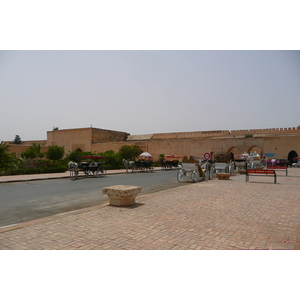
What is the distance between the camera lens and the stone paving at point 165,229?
11.2 feet

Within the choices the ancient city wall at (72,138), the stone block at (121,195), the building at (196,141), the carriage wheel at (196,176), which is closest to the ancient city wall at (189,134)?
the building at (196,141)

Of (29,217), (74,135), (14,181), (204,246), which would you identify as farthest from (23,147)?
(204,246)

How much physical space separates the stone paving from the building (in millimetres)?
33258

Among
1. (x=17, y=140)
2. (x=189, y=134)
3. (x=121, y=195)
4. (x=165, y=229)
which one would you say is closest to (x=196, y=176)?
(x=121, y=195)

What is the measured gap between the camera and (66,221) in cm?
454

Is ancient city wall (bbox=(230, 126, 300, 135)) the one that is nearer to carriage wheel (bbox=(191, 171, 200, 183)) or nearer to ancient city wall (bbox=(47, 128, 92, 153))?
ancient city wall (bbox=(47, 128, 92, 153))

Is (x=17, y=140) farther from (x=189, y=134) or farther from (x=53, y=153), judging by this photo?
(x=189, y=134)

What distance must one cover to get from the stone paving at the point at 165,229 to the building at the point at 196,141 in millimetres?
33258

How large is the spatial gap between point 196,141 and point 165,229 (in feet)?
126

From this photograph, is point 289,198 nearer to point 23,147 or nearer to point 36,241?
point 36,241

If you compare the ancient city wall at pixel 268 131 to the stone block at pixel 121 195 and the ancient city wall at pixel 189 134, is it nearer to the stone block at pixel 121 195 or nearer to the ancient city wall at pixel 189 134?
the ancient city wall at pixel 189 134

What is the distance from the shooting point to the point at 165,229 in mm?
4102

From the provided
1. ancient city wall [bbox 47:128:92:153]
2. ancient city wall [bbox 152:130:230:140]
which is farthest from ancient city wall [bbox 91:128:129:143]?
ancient city wall [bbox 152:130:230:140]

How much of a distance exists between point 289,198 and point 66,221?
5867 millimetres
